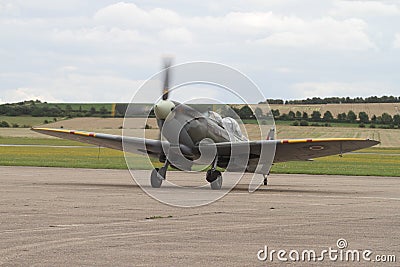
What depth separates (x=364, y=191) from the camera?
81.6ft

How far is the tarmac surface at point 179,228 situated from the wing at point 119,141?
11.1 feet

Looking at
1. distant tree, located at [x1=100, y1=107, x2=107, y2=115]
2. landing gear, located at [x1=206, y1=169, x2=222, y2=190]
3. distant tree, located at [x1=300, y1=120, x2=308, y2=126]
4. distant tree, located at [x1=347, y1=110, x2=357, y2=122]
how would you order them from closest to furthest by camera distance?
1. landing gear, located at [x1=206, y1=169, x2=222, y2=190]
2. distant tree, located at [x1=100, y1=107, x2=107, y2=115]
3. distant tree, located at [x1=300, y1=120, x2=308, y2=126]
4. distant tree, located at [x1=347, y1=110, x2=357, y2=122]

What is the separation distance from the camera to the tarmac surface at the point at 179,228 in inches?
383

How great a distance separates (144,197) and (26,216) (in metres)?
6.13

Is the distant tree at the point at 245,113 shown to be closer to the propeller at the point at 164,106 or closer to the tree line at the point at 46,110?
the propeller at the point at 164,106

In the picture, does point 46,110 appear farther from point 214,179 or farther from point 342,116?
point 214,179

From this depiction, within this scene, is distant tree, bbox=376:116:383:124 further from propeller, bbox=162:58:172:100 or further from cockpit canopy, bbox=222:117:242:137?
propeller, bbox=162:58:172:100

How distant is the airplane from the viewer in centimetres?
2341

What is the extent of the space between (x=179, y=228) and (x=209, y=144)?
37.2 feet

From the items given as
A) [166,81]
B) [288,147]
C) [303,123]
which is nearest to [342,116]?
[303,123]

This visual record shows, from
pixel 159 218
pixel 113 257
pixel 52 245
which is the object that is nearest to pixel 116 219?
pixel 159 218

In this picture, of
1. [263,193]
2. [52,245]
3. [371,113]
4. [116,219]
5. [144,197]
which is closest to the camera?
[52,245]

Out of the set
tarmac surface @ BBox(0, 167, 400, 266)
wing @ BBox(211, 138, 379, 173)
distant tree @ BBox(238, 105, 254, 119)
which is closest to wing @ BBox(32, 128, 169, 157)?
wing @ BBox(211, 138, 379, 173)

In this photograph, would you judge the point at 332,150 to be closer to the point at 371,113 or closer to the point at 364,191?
the point at 364,191
